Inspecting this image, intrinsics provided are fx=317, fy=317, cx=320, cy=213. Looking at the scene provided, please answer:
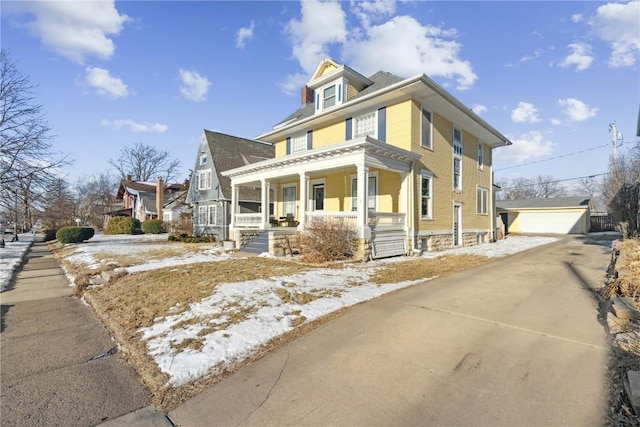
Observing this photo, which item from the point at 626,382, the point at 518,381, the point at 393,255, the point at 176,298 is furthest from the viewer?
the point at 393,255

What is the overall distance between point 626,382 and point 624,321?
1.97 metres

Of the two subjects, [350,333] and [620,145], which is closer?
[350,333]

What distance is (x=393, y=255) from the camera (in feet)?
41.3

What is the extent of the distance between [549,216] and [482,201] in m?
15.9

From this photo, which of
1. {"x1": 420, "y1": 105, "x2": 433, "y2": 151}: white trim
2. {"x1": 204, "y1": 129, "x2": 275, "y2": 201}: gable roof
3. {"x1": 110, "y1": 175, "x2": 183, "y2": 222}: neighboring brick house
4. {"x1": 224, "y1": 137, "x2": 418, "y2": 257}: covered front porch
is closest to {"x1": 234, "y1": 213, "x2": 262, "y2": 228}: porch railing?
{"x1": 224, "y1": 137, "x2": 418, "y2": 257}: covered front porch

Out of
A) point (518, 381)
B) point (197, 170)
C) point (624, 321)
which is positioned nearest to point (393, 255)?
point (624, 321)

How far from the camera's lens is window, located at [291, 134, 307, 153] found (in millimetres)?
18070

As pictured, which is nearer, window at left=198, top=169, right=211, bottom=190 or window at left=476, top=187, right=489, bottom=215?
window at left=476, top=187, right=489, bottom=215

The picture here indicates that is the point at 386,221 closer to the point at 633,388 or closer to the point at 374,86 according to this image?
the point at 374,86

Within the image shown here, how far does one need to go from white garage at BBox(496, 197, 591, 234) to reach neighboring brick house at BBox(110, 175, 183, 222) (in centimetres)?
3643

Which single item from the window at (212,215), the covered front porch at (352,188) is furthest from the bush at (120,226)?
the covered front porch at (352,188)

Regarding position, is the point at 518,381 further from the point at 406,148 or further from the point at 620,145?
the point at 620,145

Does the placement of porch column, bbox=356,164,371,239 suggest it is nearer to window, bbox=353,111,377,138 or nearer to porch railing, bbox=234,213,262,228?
window, bbox=353,111,377,138

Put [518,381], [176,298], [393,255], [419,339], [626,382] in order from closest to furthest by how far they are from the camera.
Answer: [626,382] < [518,381] < [419,339] < [176,298] < [393,255]
